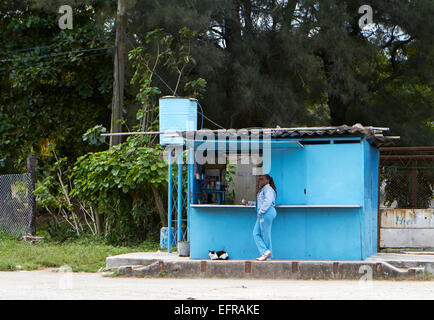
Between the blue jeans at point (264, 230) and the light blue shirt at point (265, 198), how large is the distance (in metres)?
0.11

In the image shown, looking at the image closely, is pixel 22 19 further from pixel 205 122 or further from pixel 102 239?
pixel 102 239

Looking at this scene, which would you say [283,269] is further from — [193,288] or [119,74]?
[119,74]

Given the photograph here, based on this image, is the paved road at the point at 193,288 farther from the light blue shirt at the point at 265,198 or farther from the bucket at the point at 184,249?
the bucket at the point at 184,249

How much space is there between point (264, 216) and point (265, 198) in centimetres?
33

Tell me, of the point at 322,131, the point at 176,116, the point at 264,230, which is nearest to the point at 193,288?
the point at 264,230

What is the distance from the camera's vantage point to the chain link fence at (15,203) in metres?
19.3

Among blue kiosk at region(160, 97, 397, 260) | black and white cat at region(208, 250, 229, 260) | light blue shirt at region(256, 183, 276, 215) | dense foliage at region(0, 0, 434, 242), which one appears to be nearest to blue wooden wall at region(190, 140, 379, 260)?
blue kiosk at region(160, 97, 397, 260)

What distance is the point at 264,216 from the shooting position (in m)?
12.6

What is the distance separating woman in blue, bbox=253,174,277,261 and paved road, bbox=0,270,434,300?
2.54 ft

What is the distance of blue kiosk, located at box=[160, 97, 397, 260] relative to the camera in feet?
42.3

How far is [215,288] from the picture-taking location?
10977mm

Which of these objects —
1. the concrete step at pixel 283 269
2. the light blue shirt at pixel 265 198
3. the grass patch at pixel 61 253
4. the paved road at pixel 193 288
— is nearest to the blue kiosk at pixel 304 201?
the light blue shirt at pixel 265 198
